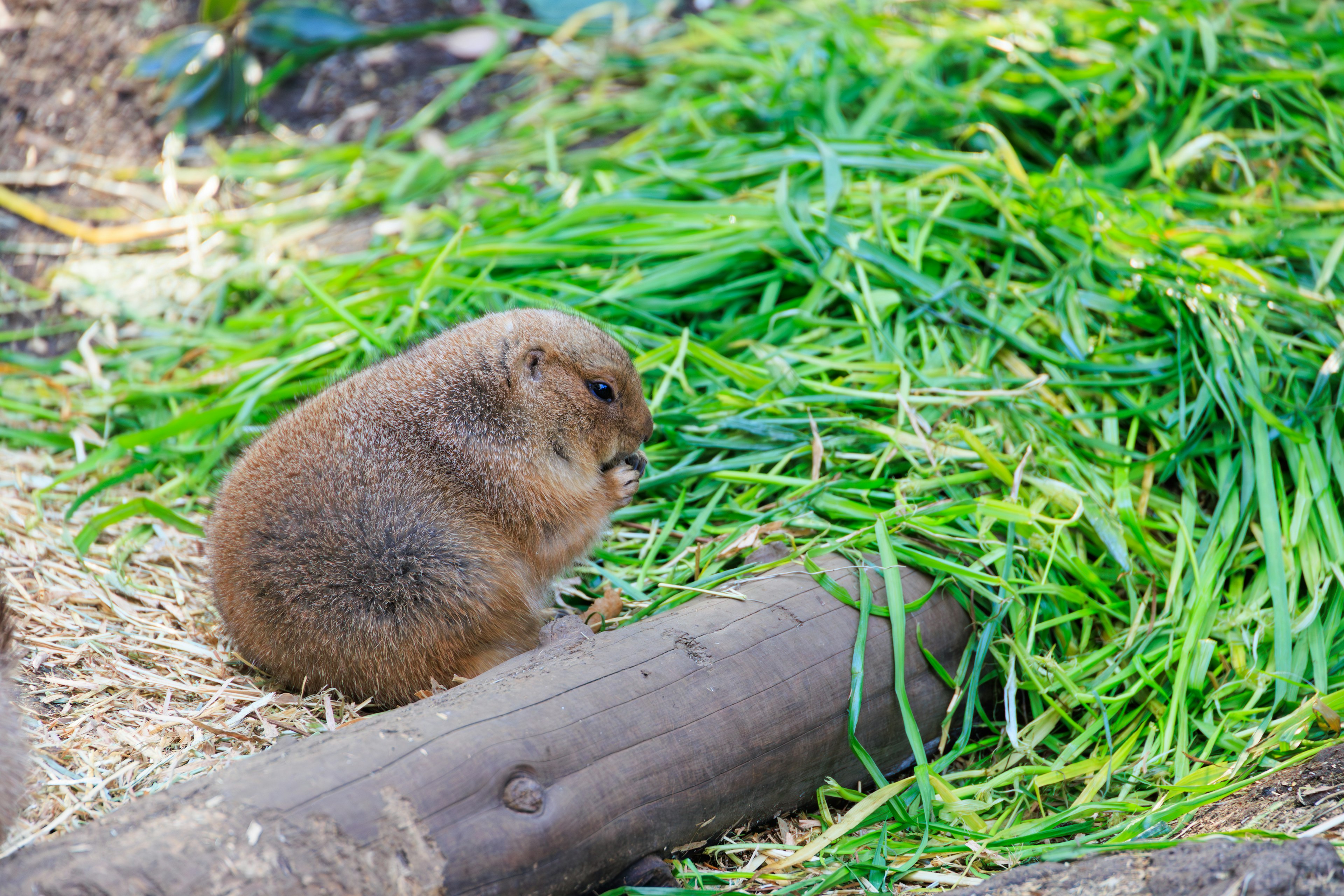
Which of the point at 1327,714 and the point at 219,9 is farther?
the point at 219,9

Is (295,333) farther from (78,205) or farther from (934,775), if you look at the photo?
(934,775)

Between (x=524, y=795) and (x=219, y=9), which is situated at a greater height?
(x=219, y=9)

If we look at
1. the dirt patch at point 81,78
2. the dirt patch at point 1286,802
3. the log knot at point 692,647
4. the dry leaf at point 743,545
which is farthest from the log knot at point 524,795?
the dirt patch at point 81,78

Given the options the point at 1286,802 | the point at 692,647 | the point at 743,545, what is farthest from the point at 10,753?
the point at 1286,802

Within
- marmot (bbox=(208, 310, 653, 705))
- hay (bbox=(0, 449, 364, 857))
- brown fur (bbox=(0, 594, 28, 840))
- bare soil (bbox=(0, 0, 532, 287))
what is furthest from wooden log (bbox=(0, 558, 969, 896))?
bare soil (bbox=(0, 0, 532, 287))

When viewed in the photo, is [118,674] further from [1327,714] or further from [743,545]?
[1327,714]

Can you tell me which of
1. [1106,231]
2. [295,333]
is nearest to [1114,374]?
[1106,231]

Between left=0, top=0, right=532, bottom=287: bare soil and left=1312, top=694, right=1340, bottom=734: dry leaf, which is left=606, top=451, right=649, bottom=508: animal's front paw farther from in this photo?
left=0, top=0, right=532, bottom=287: bare soil
